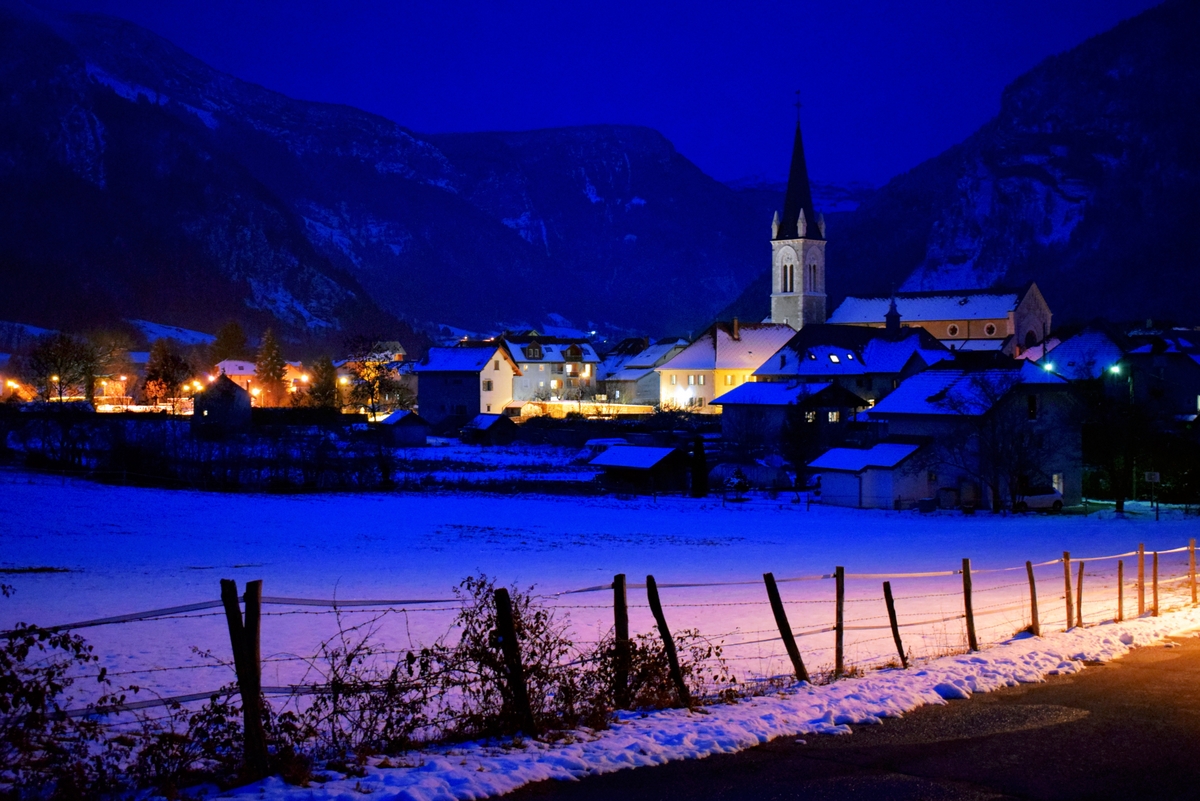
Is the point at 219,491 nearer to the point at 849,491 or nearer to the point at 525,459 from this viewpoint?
the point at 525,459

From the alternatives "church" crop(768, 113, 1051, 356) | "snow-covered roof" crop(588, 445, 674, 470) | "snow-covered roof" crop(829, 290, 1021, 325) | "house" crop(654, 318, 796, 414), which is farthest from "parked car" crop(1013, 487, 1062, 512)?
"snow-covered roof" crop(829, 290, 1021, 325)

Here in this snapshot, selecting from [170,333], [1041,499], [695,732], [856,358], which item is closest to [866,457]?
[1041,499]

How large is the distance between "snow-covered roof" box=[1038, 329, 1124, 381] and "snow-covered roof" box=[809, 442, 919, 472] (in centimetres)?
3162

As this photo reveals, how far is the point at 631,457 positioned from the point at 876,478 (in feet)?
42.3

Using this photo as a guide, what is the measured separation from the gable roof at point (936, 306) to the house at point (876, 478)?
70.1m

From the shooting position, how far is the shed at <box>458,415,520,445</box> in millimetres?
73375

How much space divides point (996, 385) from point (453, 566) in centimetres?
2997

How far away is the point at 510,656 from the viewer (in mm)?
10211

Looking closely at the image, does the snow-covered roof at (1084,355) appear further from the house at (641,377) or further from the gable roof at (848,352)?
the house at (641,377)

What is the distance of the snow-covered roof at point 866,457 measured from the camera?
154ft

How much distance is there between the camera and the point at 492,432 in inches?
2889

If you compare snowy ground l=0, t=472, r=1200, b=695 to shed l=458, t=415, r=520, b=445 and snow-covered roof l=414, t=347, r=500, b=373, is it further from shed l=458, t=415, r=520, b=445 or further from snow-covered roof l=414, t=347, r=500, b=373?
snow-covered roof l=414, t=347, r=500, b=373

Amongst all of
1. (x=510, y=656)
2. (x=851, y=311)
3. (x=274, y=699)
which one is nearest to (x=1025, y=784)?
(x=510, y=656)

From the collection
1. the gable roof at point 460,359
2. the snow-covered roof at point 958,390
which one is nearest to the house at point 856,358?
the gable roof at point 460,359
